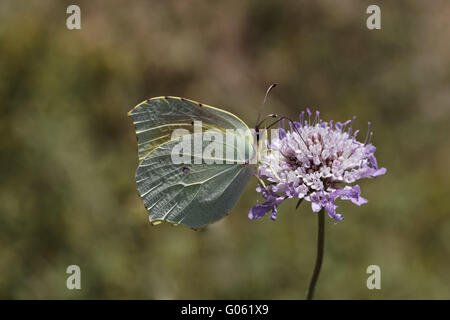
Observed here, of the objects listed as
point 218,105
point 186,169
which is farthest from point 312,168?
point 218,105

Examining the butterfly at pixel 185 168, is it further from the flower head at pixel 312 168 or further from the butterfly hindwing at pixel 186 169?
the flower head at pixel 312 168

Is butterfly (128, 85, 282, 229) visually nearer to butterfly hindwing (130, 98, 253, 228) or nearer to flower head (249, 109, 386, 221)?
butterfly hindwing (130, 98, 253, 228)

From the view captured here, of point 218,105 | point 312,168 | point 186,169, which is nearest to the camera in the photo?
point 312,168

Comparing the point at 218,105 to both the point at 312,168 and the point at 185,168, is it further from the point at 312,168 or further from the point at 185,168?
the point at 312,168

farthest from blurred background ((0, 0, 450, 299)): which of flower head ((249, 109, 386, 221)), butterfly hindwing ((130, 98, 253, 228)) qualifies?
flower head ((249, 109, 386, 221))

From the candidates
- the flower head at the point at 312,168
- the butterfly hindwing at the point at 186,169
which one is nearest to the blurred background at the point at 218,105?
the butterfly hindwing at the point at 186,169
